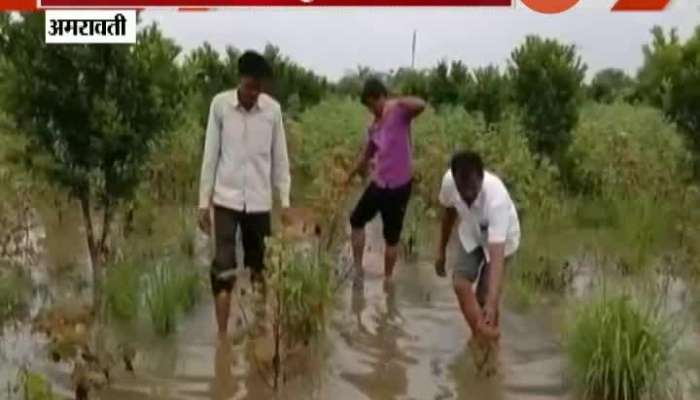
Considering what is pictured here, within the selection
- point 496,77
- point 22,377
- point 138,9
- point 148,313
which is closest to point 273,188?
point 148,313

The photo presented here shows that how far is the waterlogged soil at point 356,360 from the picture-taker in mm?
5766

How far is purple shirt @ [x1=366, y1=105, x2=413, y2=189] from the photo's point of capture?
24.9ft

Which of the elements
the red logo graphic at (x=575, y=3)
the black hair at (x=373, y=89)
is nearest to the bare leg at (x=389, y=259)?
the black hair at (x=373, y=89)

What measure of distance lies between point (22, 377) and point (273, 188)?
152 cm

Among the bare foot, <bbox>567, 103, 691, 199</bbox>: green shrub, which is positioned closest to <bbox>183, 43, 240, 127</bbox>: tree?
the bare foot

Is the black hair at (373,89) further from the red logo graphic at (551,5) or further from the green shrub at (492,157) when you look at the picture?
the red logo graphic at (551,5)

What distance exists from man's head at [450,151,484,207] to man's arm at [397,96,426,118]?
174 cm

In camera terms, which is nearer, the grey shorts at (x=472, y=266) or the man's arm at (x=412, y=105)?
the grey shorts at (x=472, y=266)

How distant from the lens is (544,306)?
24.2 feet

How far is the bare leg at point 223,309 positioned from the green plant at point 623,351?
1689 mm

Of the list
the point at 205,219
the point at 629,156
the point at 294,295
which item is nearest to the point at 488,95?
the point at 629,156

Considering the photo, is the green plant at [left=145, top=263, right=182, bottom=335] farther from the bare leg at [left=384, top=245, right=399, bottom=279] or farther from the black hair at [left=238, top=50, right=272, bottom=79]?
the bare leg at [left=384, top=245, right=399, bottom=279]

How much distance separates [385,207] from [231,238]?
5.73 ft

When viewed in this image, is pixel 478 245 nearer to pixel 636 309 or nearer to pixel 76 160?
pixel 636 309
